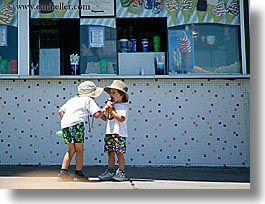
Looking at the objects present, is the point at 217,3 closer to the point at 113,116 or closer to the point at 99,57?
the point at 99,57

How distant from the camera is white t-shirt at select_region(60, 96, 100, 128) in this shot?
20.7 feet

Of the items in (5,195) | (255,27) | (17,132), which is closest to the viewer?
(5,195)

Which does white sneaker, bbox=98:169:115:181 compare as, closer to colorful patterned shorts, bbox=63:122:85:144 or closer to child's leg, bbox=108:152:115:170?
child's leg, bbox=108:152:115:170

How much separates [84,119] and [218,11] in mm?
3349

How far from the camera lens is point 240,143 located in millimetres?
8172

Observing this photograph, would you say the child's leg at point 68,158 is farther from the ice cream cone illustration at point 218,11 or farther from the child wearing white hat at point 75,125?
the ice cream cone illustration at point 218,11

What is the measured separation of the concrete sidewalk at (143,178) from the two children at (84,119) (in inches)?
8.3

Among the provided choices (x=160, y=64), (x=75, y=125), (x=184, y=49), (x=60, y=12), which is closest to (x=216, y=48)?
(x=184, y=49)

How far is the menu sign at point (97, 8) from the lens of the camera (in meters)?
8.33

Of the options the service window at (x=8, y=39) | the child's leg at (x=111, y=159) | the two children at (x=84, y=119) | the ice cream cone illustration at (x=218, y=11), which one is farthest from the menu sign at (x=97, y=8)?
the child's leg at (x=111, y=159)

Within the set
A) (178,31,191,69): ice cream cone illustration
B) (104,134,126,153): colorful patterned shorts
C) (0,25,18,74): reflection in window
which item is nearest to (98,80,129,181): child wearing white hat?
(104,134,126,153): colorful patterned shorts

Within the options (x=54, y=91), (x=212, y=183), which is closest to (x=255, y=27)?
(x=212, y=183)

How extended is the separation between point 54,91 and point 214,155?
284 cm

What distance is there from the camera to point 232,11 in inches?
328
